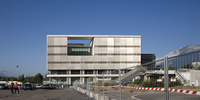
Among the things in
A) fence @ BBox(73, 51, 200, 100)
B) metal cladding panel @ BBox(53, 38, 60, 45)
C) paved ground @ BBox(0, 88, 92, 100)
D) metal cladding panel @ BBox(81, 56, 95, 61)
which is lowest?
paved ground @ BBox(0, 88, 92, 100)

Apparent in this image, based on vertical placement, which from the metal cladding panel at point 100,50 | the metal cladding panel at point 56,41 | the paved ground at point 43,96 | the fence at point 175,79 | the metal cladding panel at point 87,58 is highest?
the metal cladding panel at point 56,41

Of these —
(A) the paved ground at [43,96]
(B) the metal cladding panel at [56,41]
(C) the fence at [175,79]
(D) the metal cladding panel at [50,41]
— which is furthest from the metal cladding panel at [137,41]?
(C) the fence at [175,79]

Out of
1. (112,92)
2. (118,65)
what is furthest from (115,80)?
(118,65)

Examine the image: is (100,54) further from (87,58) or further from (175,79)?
(175,79)

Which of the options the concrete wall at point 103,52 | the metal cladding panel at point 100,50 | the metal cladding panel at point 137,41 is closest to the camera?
the metal cladding panel at point 100,50

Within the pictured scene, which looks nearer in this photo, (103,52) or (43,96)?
(43,96)

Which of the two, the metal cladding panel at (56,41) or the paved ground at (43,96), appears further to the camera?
the metal cladding panel at (56,41)

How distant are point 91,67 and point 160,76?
9051 cm

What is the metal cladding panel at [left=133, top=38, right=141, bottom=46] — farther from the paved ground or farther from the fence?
the fence

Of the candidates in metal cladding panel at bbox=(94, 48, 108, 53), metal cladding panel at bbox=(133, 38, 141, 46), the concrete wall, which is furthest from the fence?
metal cladding panel at bbox=(133, 38, 141, 46)

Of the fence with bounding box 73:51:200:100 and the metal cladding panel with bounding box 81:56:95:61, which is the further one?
the metal cladding panel with bounding box 81:56:95:61

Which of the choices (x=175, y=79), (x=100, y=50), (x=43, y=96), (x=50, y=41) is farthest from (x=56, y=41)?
(x=175, y=79)

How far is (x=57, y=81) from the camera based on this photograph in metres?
100

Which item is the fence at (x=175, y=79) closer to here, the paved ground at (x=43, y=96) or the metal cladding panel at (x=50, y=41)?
the paved ground at (x=43, y=96)
